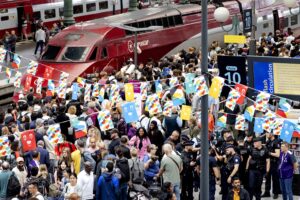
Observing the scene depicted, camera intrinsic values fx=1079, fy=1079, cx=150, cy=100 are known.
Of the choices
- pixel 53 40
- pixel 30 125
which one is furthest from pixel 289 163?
pixel 53 40

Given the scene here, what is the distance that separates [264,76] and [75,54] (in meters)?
12.9

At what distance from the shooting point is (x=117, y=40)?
39.9m

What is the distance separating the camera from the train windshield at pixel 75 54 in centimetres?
3888

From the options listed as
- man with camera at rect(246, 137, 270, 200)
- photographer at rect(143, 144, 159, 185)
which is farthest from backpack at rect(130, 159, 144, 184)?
man with camera at rect(246, 137, 270, 200)

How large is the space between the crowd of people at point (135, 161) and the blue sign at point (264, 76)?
4.28 ft

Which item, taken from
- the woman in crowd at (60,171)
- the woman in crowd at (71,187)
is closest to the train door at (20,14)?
the woman in crowd at (60,171)

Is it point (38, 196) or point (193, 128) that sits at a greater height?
point (38, 196)

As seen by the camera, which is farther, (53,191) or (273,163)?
(273,163)

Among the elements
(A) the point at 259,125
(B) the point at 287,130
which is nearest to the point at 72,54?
(A) the point at 259,125

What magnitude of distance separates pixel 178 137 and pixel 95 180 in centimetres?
346

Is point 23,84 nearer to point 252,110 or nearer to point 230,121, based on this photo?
point 230,121

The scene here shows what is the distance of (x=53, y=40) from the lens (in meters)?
40.2

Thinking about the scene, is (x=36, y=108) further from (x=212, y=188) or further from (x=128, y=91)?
(x=212, y=188)

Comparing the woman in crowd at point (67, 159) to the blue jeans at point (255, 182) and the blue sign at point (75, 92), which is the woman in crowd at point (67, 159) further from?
the blue sign at point (75, 92)
